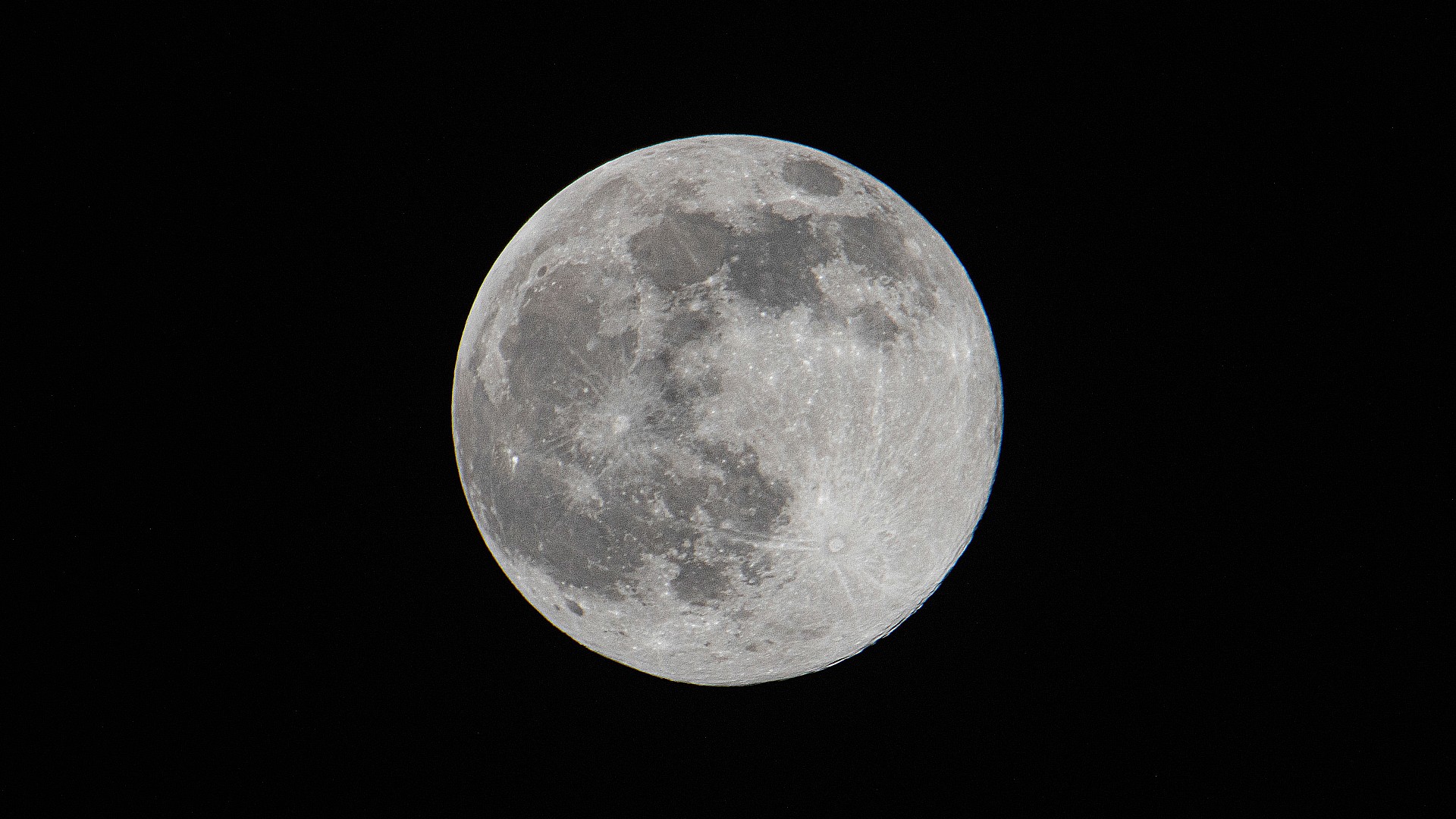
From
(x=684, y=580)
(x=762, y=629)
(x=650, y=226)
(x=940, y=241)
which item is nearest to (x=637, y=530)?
(x=684, y=580)

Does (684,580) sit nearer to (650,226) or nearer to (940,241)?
(650,226)

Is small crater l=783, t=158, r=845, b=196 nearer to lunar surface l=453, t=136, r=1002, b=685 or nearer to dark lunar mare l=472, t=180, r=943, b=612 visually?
lunar surface l=453, t=136, r=1002, b=685

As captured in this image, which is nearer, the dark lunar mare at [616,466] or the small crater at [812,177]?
the dark lunar mare at [616,466]

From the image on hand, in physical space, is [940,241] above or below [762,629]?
above

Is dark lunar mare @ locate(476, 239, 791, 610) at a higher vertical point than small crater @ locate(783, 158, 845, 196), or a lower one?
lower

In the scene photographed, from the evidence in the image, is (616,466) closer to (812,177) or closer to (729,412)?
(729,412)

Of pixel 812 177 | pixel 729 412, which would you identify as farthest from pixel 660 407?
pixel 812 177

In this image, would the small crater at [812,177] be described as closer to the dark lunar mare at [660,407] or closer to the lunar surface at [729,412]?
the lunar surface at [729,412]

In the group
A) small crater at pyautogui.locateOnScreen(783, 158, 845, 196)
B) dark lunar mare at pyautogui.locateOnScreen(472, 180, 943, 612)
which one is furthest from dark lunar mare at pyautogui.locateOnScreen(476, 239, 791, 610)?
small crater at pyautogui.locateOnScreen(783, 158, 845, 196)

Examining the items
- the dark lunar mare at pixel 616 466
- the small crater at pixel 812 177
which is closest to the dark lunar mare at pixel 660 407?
the dark lunar mare at pixel 616 466
